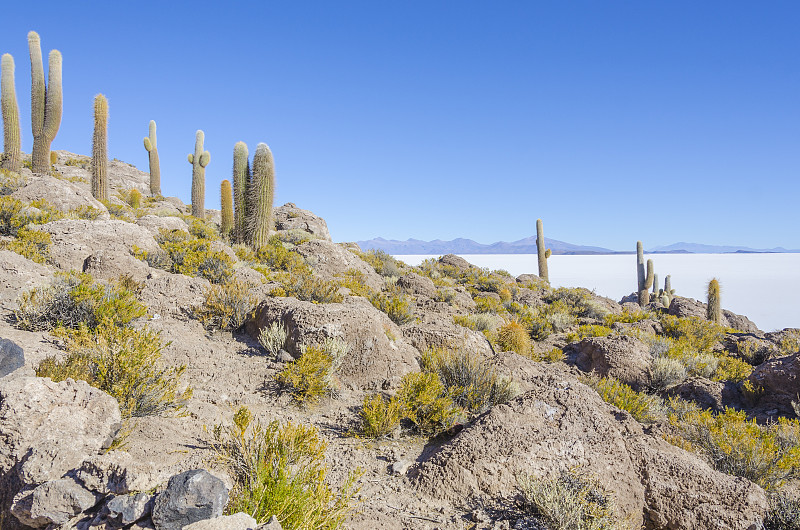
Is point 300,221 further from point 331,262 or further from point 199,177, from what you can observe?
point 331,262

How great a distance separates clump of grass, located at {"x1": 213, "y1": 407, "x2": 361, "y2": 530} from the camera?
2873 mm

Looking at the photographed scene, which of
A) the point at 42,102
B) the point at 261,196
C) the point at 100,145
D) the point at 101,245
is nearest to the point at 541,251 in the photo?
the point at 261,196

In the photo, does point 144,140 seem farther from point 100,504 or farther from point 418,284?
point 100,504

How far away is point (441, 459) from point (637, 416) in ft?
12.2

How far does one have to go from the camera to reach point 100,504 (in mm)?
2760

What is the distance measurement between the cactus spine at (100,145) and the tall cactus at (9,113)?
3.56 metres

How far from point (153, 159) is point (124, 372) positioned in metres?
28.4

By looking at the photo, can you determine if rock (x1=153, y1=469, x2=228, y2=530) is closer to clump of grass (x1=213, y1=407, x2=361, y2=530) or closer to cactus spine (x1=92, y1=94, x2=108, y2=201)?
clump of grass (x1=213, y1=407, x2=361, y2=530)

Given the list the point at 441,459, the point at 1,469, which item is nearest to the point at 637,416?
the point at 441,459

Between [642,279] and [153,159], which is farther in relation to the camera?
[153,159]

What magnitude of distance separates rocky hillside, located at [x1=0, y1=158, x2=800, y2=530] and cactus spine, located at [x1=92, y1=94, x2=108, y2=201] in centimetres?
854

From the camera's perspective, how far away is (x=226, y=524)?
2492mm

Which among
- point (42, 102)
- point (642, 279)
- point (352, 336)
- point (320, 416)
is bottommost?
point (320, 416)

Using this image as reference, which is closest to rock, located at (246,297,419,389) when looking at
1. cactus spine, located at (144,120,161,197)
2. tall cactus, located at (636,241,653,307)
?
tall cactus, located at (636,241,653,307)
